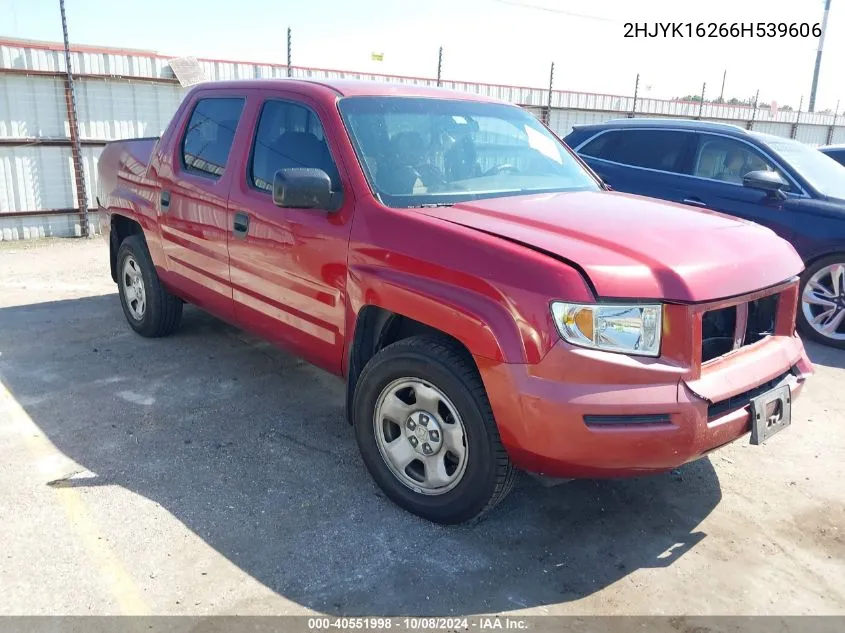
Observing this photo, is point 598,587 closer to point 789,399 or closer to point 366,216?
point 789,399

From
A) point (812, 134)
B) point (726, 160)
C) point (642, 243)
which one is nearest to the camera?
point (642, 243)

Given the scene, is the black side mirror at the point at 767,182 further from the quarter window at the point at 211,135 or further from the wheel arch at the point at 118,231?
the wheel arch at the point at 118,231

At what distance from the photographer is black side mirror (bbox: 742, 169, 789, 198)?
6074mm

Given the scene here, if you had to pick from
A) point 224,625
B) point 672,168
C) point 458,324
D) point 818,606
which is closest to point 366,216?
point 458,324

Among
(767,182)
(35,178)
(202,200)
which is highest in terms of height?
(767,182)

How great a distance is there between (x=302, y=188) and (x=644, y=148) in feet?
16.8

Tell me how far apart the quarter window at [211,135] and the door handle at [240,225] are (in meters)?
0.41

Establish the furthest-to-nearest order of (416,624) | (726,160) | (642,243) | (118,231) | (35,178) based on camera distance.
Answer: (35,178)
(726,160)
(118,231)
(642,243)
(416,624)

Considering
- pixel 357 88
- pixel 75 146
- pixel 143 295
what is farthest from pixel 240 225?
pixel 75 146

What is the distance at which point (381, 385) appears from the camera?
3.17m

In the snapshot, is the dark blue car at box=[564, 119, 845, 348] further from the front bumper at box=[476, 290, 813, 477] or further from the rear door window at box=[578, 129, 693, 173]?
the front bumper at box=[476, 290, 813, 477]

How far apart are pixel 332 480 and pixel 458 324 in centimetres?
123

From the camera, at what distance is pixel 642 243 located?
9.39 feet

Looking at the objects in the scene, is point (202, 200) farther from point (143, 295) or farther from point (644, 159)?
point (644, 159)
